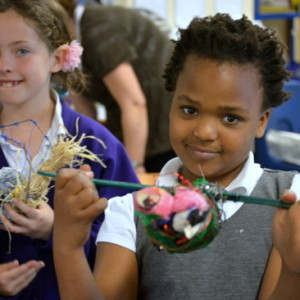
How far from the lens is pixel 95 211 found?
38.8 inches

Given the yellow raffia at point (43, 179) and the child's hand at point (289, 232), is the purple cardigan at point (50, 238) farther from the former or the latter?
the child's hand at point (289, 232)

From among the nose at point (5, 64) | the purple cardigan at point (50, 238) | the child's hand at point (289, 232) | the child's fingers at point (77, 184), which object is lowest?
the purple cardigan at point (50, 238)

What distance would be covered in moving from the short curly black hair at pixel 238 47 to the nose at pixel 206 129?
12cm

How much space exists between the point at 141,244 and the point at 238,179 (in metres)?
0.23

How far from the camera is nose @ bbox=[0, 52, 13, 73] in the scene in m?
1.50

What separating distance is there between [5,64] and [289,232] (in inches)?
34.5

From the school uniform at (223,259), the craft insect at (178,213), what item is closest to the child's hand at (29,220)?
the school uniform at (223,259)

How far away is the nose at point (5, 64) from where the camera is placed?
1.50 metres

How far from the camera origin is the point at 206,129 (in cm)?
113

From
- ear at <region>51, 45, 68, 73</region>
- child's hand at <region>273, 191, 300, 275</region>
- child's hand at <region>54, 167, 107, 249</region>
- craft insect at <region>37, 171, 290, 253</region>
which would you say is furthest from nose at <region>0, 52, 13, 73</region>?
child's hand at <region>273, 191, 300, 275</region>

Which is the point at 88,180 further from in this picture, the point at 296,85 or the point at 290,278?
the point at 296,85

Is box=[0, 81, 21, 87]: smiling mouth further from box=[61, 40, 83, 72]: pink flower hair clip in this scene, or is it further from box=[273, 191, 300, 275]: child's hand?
box=[273, 191, 300, 275]: child's hand

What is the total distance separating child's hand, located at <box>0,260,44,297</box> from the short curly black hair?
48 cm

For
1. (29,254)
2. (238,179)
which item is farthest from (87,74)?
(238,179)
